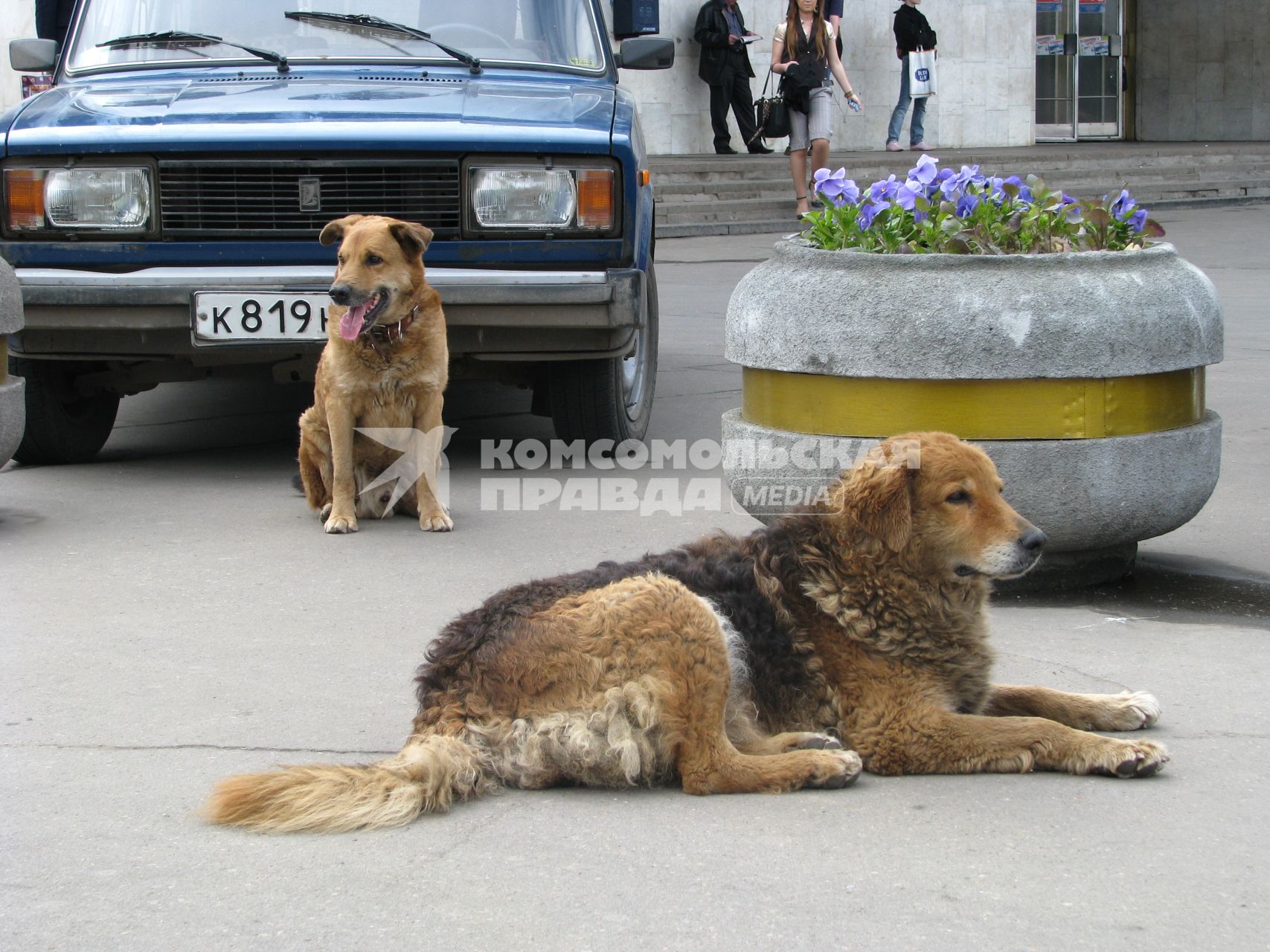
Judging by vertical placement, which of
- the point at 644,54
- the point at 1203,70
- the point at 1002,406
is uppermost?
the point at 1203,70

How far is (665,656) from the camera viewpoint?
352 cm

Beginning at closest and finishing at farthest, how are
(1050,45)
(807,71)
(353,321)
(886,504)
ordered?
1. (886,504)
2. (353,321)
3. (807,71)
4. (1050,45)

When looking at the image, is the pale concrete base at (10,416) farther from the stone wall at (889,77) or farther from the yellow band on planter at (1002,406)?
the stone wall at (889,77)

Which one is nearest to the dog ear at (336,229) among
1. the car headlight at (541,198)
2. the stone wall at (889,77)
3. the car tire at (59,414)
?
the car headlight at (541,198)

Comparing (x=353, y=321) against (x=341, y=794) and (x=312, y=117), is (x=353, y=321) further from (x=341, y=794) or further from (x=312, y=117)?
(x=341, y=794)

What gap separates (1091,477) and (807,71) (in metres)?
12.1

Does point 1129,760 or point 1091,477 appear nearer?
point 1129,760

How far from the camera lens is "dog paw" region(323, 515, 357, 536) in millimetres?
6379

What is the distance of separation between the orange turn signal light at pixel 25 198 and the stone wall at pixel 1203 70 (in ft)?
87.3

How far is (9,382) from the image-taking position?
652 centimetres

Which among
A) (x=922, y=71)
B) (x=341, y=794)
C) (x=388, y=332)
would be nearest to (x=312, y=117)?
(x=388, y=332)

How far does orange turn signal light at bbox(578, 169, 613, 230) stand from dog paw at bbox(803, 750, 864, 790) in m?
3.81

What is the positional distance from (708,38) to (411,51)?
579 inches

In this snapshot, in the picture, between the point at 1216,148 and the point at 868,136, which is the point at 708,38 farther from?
the point at 1216,148
